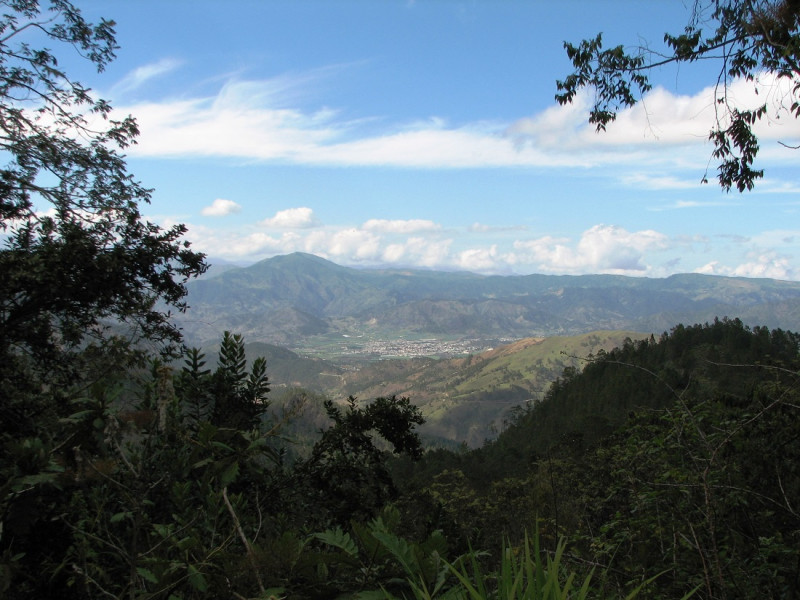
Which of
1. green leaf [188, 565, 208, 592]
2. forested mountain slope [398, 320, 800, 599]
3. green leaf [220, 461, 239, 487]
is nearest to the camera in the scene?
green leaf [188, 565, 208, 592]

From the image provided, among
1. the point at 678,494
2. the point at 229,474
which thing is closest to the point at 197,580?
the point at 229,474

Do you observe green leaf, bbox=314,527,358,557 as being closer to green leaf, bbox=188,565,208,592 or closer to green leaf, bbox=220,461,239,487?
green leaf, bbox=188,565,208,592

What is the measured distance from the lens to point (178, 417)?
2814mm

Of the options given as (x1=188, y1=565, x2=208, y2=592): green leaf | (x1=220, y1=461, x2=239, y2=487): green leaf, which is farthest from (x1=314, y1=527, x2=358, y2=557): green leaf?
(x1=220, y1=461, x2=239, y2=487): green leaf

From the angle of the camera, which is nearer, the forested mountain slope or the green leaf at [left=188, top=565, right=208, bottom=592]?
the green leaf at [left=188, top=565, right=208, bottom=592]

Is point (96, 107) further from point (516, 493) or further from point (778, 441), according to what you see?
point (516, 493)

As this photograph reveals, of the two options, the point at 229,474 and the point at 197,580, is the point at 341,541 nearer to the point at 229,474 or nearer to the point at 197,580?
the point at 197,580

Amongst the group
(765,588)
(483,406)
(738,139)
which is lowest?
(483,406)

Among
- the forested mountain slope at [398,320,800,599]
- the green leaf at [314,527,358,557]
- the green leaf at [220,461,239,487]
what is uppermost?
the green leaf at [220,461,239,487]

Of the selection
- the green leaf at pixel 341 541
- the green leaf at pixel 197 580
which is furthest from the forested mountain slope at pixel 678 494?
the green leaf at pixel 197 580

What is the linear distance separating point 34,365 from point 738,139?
28.1 ft

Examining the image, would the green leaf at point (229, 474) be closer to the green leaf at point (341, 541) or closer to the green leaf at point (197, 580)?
the green leaf at point (197, 580)

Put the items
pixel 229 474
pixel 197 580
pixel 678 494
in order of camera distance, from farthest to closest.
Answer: pixel 678 494
pixel 229 474
pixel 197 580

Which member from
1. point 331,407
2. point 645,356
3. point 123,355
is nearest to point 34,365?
point 123,355
